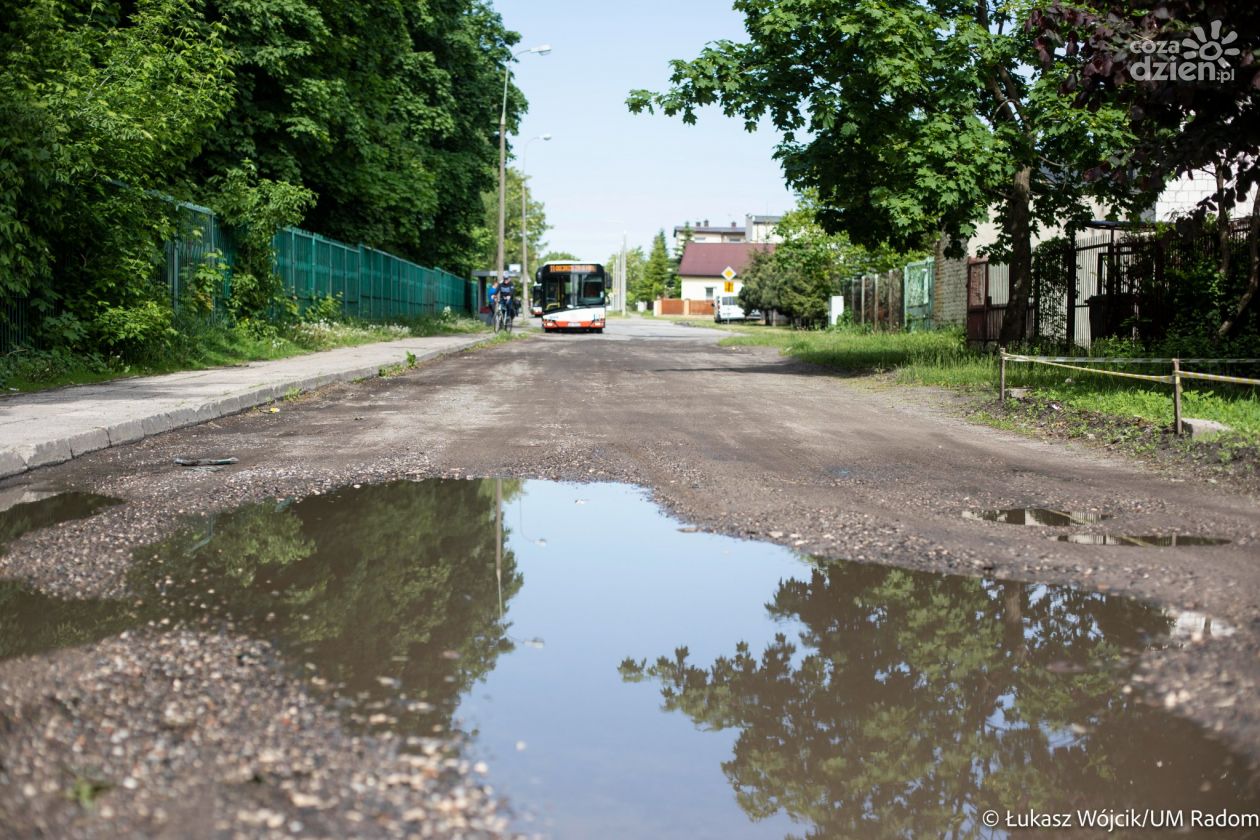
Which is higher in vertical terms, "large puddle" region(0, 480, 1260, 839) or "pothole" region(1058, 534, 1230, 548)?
"pothole" region(1058, 534, 1230, 548)

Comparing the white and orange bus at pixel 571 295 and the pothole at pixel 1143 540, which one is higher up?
the white and orange bus at pixel 571 295

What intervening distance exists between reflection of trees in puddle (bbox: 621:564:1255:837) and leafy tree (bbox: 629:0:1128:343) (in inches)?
461

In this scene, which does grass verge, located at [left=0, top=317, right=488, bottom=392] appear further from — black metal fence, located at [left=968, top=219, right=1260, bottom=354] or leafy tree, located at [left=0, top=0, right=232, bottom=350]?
black metal fence, located at [left=968, top=219, right=1260, bottom=354]

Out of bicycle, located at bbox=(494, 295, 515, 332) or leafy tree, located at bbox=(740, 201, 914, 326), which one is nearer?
bicycle, located at bbox=(494, 295, 515, 332)

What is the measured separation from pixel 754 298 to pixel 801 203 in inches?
1087

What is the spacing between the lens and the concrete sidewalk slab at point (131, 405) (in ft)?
27.0

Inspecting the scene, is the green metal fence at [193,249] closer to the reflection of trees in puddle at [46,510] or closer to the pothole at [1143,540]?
the reflection of trees in puddle at [46,510]

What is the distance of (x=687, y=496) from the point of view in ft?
22.9

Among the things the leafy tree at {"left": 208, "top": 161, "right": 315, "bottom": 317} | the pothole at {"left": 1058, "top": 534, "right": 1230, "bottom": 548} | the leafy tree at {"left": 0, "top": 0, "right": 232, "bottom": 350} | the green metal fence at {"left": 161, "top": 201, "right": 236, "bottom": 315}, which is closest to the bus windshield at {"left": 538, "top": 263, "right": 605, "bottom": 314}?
the leafy tree at {"left": 208, "top": 161, "right": 315, "bottom": 317}

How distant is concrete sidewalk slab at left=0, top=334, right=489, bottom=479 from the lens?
8.23 metres

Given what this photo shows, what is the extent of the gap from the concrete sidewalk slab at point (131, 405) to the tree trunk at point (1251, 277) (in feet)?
40.1

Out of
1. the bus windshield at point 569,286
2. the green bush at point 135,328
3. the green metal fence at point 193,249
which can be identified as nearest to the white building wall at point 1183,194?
the green metal fence at point 193,249

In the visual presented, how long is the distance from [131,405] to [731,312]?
7059cm

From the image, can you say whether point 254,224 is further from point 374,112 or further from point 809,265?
point 809,265
